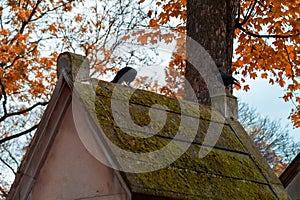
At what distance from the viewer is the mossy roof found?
12.8ft

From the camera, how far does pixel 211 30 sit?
27.0ft

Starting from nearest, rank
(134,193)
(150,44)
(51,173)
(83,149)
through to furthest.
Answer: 1. (134,193)
2. (83,149)
3. (51,173)
4. (150,44)

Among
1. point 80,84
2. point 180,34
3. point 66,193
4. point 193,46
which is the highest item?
point 180,34

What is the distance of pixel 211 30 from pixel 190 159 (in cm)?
428

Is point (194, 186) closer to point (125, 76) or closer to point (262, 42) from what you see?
point (125, 76)

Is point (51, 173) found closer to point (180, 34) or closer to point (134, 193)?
point (134, 193)

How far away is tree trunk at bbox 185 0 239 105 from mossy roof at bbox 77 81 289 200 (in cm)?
326

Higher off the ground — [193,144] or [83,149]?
[193,144]

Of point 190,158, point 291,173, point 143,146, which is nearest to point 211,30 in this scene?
point 291,173

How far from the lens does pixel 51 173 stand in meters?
4.63

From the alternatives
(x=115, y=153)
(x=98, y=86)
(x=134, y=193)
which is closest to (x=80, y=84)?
(x=98, y=86)

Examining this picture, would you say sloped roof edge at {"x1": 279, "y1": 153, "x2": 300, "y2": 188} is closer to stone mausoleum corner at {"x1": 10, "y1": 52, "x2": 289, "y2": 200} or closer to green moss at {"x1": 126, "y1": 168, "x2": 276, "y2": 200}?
stone mausoleum corner at {"x1": 10, "y1": 52, "x2": 289, "y2": 200}

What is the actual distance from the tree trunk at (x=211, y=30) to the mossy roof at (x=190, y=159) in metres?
3.26

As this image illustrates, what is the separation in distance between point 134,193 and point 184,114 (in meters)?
1.18
